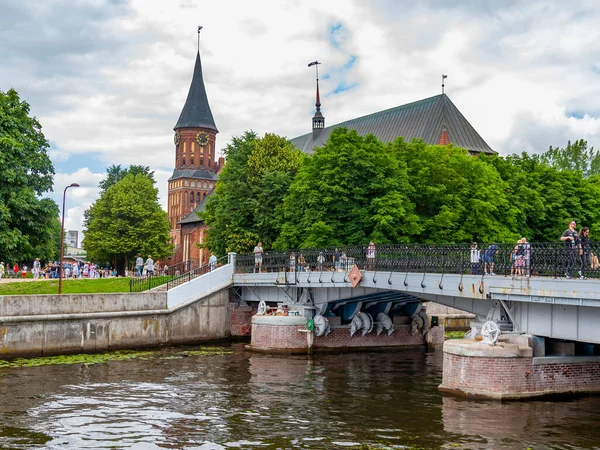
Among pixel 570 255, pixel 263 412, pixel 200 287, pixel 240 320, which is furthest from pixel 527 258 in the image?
pixel 240 320

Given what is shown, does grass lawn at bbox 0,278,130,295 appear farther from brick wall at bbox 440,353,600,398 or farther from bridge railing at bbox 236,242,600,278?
brick wall at bbox 440,353,600,398

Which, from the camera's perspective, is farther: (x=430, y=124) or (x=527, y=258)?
(x=430, y=124)

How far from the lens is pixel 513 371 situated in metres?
20.1

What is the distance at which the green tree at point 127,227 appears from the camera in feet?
215

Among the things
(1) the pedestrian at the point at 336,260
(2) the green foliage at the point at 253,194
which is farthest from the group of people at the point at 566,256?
(2) the green foliage at the point at 253,194

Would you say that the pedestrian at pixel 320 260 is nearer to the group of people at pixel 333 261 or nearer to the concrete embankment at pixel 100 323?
the group of people at pixel 333 261

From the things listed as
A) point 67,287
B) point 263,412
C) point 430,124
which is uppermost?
point 430,124

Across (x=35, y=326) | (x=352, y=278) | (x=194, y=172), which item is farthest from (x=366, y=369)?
(x=194, y=172)

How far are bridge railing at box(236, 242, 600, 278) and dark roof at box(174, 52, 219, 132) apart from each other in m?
82.6

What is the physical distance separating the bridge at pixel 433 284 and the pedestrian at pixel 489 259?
3 cm

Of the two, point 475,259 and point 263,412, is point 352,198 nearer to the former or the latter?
point 475,259

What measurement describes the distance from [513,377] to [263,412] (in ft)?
22.7

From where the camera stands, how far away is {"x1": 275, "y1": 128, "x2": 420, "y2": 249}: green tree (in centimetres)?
3781

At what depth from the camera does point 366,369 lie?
27844 millimetres
